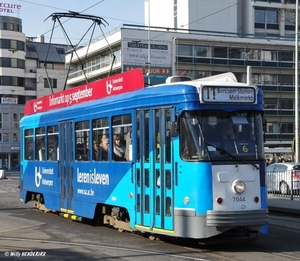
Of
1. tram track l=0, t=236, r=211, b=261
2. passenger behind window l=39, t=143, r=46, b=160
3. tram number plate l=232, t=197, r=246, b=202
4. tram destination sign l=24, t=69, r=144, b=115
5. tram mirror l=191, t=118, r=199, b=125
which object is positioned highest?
tram destination sign l=24, t=69, r=144, b=115

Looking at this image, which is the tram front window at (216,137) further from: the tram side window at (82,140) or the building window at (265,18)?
the building window at (265,18)

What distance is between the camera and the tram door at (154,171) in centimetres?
1045

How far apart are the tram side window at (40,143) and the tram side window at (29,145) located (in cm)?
47

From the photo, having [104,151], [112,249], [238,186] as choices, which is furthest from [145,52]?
[238,186]

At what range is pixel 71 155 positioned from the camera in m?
14.4

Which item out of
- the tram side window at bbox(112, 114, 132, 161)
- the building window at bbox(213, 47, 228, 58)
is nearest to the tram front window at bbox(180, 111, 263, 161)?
the tram side window at bbox(112, 114, 132, 161)

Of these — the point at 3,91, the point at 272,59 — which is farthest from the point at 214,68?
the point at 3,91

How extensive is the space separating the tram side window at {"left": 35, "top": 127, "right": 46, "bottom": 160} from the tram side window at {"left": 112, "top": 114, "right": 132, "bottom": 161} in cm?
442

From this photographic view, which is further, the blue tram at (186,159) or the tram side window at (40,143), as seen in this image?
the tram side window at (40,143)

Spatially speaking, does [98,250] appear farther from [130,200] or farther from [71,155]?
[71,155]

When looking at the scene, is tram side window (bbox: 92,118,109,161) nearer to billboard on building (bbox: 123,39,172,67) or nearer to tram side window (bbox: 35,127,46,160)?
tram side window (bbox: 35,127,46,160)

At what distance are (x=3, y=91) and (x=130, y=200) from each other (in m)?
65.1

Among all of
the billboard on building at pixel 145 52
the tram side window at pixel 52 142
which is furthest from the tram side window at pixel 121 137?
the billboard on building at pixel 145 52

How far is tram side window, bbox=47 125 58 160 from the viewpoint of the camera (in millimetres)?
15352
